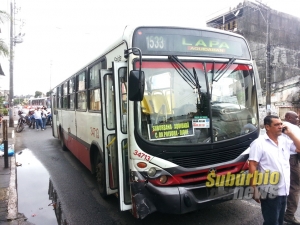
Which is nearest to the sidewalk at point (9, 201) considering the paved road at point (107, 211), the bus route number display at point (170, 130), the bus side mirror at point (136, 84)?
the paved road at point (107, 211)

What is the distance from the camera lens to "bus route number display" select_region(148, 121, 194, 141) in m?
3.47

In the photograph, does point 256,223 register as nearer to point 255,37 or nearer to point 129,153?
point 129,153

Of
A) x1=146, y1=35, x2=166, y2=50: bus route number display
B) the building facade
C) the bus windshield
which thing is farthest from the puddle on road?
the building facade

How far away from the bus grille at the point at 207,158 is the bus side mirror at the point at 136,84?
96cm

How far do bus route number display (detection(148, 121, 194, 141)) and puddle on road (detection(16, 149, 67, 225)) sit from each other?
7.52ft

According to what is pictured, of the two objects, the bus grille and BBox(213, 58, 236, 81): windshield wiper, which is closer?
the bus grille

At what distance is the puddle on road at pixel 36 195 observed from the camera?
4594 millimetres

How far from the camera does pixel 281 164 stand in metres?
2.86

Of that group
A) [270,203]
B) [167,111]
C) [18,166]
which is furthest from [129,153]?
[18,166]

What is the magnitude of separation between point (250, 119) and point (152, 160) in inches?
70.5

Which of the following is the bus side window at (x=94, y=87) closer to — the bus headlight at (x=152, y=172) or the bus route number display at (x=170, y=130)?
the bus route number display at (x=170, y=130)

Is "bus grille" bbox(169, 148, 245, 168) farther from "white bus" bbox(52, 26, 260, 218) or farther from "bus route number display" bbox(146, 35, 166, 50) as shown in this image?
"bus route number display" bbox(146, 35, 166, 50)

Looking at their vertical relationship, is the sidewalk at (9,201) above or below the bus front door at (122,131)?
below

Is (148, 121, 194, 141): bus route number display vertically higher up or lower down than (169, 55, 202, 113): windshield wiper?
lower down
